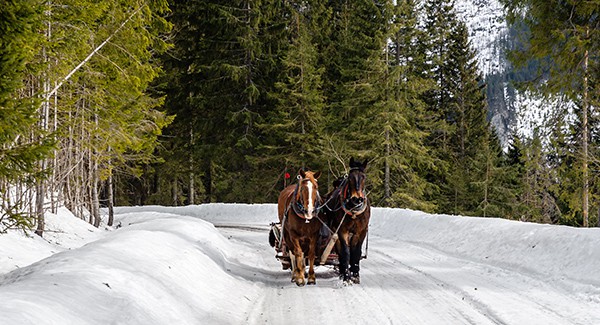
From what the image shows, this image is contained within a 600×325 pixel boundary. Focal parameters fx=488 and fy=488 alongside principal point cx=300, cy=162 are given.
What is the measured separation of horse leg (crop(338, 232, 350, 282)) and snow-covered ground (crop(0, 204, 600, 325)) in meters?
0.24

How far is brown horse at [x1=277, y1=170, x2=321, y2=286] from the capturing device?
827 cm

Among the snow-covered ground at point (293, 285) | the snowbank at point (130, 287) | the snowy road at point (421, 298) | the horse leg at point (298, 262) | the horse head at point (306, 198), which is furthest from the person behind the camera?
the horse leg at point (298, 262)

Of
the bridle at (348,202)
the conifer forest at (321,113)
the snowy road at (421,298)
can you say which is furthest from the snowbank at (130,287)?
the conifer forest at (321,113)

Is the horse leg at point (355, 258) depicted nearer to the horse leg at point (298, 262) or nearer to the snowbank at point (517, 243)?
the horse leg at point (298, 262)

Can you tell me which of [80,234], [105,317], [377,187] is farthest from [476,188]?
[105,317]

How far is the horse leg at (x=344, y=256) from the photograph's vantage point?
837 cm

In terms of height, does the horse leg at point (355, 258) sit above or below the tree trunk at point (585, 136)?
below

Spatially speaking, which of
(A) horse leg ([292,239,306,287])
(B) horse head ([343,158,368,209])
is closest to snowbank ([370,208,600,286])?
(B) horse head ([343,158,368,209])

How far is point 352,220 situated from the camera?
861 cm

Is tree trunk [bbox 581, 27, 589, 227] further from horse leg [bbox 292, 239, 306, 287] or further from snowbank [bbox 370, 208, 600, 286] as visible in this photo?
horse leg [bbox 292, 239, 306, 287]

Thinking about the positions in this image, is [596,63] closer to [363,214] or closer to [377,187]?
[363,214]

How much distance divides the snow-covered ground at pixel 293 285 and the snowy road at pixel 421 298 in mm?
18

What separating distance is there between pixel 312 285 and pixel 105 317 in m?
4.17

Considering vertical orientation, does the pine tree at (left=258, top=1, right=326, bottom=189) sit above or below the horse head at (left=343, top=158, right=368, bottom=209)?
above
